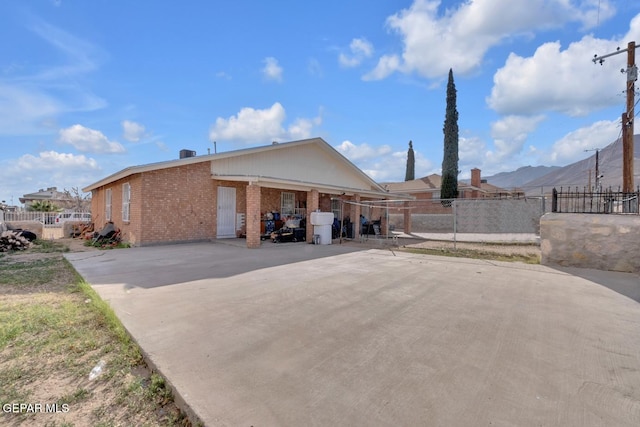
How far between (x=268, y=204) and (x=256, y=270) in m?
8.43

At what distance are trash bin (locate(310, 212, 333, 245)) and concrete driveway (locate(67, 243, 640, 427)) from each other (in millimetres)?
6608

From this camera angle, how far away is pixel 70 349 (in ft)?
10.5

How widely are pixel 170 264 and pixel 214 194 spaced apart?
581cm

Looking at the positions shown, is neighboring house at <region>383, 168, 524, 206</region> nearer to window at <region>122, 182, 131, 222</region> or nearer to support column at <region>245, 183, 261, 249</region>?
support column at <region>245, 183, 261, 249</region>

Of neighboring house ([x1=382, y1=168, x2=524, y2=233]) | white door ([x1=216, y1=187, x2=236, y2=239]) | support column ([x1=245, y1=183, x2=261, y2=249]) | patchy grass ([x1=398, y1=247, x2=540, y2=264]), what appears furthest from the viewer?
neighboring house ([x1=382, y1=168, x2=524, y2=233])

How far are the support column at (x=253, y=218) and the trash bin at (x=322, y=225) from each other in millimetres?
2654

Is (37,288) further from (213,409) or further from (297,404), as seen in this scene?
(297,404)

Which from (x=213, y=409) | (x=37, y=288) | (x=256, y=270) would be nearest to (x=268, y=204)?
(x=256, y=270)

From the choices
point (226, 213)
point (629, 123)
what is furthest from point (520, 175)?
point (226, 213)

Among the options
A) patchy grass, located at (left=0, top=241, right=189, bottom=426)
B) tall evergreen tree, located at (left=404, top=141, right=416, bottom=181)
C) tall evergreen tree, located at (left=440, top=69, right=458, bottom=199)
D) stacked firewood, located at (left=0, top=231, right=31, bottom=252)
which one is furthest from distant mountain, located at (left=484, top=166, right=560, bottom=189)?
patchy grass, located at (left=0, top=241, right=189, bottom=426)

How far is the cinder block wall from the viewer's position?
7.39 m

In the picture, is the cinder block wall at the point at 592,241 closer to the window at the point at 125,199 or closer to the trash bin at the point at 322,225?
the trash bin at the point at 322,225

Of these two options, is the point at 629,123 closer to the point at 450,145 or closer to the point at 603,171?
the point at 450,145

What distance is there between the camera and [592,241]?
25.6ft
